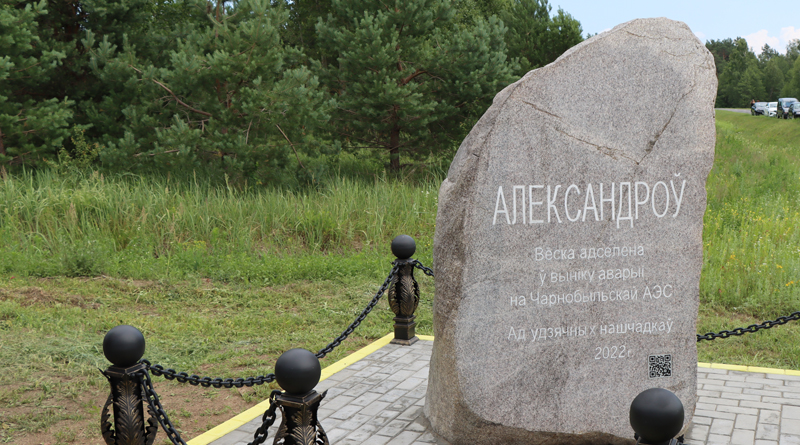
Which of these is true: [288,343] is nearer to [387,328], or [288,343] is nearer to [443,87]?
[387,328]

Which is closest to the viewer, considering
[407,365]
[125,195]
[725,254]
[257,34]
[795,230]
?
[407,365]

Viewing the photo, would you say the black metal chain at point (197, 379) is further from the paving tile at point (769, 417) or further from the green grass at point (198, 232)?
the green grass at point (198, 232)

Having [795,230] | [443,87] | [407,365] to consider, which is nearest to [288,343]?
[407,365]

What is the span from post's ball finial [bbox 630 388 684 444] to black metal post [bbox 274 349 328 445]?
4.40 ft

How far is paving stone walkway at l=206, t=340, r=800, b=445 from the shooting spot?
168 inches

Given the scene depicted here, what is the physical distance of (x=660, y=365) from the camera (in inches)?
166

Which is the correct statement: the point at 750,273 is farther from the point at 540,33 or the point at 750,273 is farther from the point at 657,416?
the point at 540,33

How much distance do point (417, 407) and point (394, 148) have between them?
1160cm

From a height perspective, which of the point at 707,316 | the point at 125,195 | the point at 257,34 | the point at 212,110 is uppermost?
the point at 257,34

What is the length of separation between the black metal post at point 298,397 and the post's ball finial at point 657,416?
4.40ft

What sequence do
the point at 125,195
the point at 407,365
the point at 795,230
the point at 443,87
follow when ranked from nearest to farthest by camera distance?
the point at 407,365 → the point at 795,230 → the point at 125,195 → the point at 443,87

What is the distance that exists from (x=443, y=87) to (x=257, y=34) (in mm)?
4717

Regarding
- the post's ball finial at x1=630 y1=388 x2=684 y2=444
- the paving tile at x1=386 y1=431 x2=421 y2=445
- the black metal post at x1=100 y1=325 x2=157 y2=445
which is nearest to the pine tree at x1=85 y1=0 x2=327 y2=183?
the paving tile at x1=386 y1=431 x2=421 y2=445

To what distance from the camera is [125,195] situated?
11.2 m
